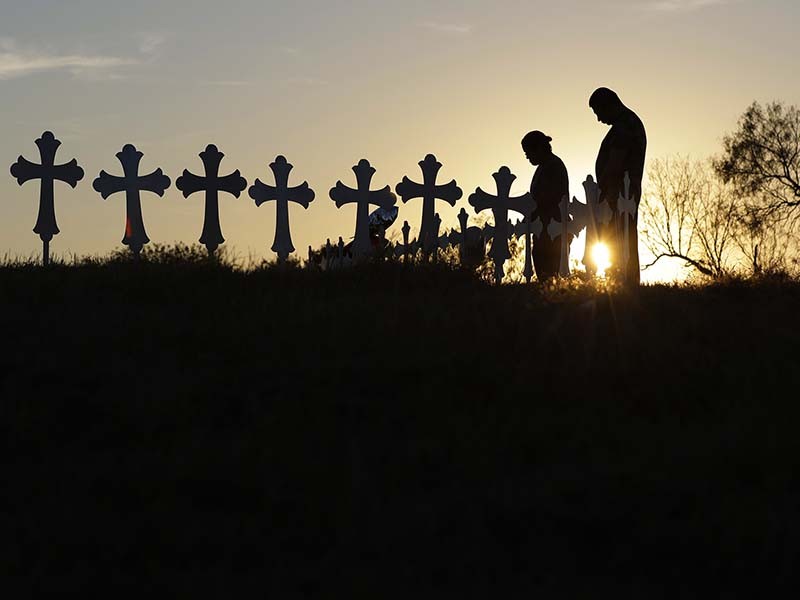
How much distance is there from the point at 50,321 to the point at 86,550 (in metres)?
5.69

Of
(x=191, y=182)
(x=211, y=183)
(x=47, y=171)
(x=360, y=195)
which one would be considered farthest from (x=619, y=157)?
(x=47, y=171)

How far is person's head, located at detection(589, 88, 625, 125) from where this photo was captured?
20094 millimetres

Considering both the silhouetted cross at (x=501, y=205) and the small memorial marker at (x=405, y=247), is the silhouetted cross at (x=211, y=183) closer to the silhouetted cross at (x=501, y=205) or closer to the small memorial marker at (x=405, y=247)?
the small memorial marker at (x=405, y=247)

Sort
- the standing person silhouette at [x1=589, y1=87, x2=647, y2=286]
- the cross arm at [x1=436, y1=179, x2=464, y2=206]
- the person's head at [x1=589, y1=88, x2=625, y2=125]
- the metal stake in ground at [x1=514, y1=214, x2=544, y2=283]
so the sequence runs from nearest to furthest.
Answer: the standing person silhouette at [x1=589, y1=87, x2=647, y2=286], the person's head at [x1=589, y1=88, x2=625, y2=125], the metal stake in ground at [x1=514, y1=214, x2=544, y2=283], the cross arm at [x1=436, y1=179, x2=464, y2=206]

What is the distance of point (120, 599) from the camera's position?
7359 millimetres

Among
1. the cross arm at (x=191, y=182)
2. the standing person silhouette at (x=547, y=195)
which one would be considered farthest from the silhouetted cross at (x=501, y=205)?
the cross arm at (x=191, y=182)

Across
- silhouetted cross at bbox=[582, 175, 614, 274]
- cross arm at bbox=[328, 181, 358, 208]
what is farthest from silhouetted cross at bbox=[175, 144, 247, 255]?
silhouetted cross at bbox=[582, 175, 614, 274]

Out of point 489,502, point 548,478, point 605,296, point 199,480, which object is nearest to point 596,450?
point 548,478

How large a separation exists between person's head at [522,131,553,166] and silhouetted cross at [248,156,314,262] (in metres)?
3.63

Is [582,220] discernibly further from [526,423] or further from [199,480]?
[199,480]

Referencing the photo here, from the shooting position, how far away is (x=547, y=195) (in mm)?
22469

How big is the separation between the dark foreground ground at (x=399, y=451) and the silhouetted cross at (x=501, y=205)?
28.3ft

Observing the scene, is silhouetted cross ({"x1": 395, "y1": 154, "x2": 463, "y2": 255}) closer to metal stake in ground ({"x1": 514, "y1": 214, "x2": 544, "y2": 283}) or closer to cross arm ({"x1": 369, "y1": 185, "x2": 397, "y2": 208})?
cross arm ({"x1": 369, "y1": 185, "x2": 397, "y2": 208})

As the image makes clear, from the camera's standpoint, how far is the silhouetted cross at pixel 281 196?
21734 millimetres
